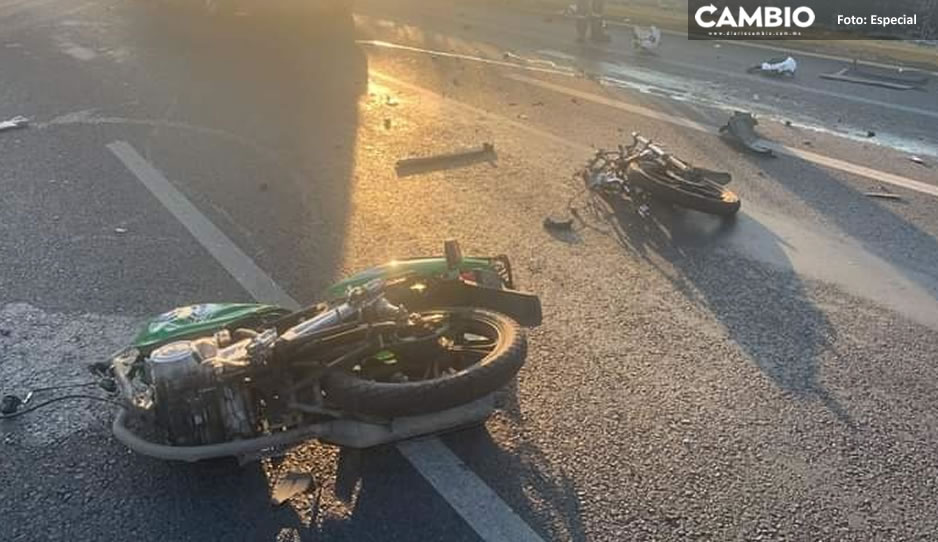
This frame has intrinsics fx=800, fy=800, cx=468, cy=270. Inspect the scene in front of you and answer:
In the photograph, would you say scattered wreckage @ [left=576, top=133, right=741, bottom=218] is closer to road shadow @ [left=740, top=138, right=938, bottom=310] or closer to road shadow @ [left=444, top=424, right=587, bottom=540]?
road shadow @ [left=740, top=138, right=938, bottom=310]

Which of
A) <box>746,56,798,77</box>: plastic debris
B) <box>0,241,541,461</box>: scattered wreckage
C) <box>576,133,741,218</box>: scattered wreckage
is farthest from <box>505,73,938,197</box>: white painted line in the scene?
<box>0,241,541,461</box>: scattered wreckage

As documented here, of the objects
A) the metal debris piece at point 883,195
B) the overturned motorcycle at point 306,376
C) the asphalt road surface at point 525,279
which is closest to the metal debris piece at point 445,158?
the asphalt road surface at point 525,279

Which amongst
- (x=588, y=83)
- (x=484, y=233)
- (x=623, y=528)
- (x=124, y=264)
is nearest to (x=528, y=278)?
(x=484, y=233)

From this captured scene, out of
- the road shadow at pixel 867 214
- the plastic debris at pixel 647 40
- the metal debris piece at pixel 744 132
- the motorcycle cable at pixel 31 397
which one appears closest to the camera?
the motorcycle cable at pixel 31 397

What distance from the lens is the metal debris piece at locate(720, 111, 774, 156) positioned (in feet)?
28.1

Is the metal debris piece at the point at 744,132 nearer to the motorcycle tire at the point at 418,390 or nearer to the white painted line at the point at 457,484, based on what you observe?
the white painted line at the point at 457,484

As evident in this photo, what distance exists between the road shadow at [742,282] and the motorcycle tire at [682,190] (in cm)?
11

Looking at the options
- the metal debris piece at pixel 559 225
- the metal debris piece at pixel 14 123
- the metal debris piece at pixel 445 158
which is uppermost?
the metal debris piece at pixel 14 123

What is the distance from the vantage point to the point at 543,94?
10625mm

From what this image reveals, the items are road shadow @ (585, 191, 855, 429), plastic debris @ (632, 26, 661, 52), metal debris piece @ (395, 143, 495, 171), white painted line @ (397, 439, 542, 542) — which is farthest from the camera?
plastic debris @ (632, 26, 661, 52)

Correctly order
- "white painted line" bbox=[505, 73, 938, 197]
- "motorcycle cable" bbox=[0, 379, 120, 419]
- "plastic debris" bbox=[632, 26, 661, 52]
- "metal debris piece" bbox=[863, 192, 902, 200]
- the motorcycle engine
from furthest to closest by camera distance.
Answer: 1. "plastic debris" bbox=[632, 26, 661, 52]
2. "white painted line" bbox=[505, 73, 938, 197]
3. "metal debris piece" bbox=[863, 192, 902, 200]
4. "motorcycle cable" bbox=[0, 379, 120, 419]
5. the motorcycle engine

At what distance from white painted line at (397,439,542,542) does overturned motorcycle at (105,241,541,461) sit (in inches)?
5.9

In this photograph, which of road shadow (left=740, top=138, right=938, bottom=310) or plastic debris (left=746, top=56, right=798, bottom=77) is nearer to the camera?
road shadow (left=740, top=138, right=938, bottom=310)

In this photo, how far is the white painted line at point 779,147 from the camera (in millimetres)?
7672
